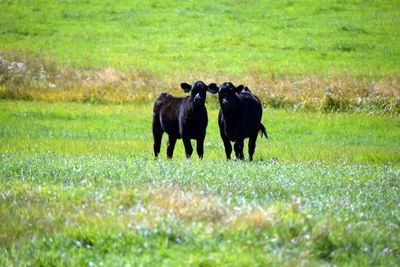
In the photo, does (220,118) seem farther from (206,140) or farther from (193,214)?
(193,214)

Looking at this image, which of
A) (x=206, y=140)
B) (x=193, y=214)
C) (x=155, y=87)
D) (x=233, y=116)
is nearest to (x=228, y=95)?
(x=233, y=116)

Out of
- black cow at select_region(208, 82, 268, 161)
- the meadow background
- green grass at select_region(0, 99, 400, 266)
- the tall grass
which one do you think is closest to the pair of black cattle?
black cow at select_region(208, 82, 268, 161)

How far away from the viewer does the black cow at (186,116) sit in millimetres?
15352

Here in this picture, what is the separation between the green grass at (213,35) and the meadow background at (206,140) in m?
0.16

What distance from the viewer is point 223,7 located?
50.1 meters

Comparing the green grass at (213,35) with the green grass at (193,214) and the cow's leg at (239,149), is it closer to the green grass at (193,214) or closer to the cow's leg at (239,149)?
the cow's leg at (239,149)

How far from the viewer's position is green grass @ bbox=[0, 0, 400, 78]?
3619cm

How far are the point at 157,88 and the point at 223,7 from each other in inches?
871

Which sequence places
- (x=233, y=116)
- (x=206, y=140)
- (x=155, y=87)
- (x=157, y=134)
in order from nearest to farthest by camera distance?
(x=233, y=116), (x=157, y=134), (x=206, y=140), (x=155, y=87)

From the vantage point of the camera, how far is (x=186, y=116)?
1545 cm

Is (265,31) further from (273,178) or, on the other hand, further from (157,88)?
(273,178)

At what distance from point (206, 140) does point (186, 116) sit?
18.6 ft

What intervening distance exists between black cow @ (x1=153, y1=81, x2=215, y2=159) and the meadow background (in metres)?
0.72

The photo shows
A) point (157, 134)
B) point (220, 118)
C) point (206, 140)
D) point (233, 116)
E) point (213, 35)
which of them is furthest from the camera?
point (213, 35)
